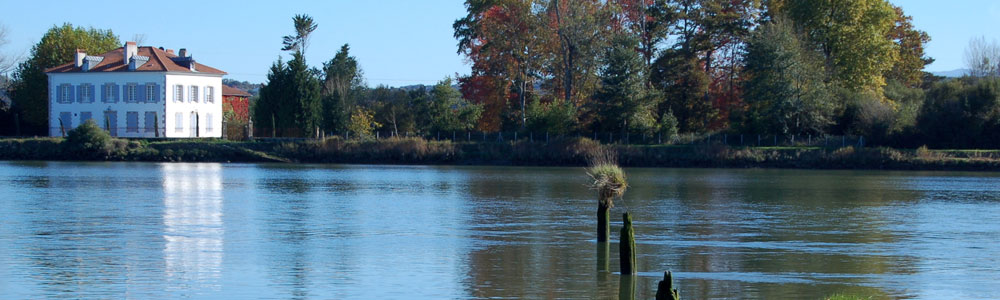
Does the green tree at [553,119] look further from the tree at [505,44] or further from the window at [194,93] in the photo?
the window at [194,93]

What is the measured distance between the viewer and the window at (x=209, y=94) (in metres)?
81.2

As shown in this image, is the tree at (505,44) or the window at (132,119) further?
the window at (132,119)

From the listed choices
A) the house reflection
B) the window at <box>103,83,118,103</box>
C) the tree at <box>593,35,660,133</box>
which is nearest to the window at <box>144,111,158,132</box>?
the window at <box>103,83,118,103</box>

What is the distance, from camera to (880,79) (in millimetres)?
72375

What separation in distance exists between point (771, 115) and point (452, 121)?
22.0 meters

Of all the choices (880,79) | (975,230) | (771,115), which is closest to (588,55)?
(771,115)

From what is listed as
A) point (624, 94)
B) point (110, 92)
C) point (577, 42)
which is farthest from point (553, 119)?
point (110, 92)

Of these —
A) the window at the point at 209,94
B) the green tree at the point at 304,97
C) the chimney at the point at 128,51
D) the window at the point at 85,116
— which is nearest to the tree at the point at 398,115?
the green tree at the point at 304,97

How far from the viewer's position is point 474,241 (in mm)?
24031

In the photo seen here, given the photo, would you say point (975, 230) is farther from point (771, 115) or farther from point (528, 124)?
point (528, 124)

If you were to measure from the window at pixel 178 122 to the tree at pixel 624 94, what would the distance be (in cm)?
3211

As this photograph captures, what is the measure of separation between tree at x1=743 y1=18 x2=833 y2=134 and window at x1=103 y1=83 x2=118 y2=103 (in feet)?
152

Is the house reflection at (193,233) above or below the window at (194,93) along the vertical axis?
below

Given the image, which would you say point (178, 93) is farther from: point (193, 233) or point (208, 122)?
point (193, 233)
